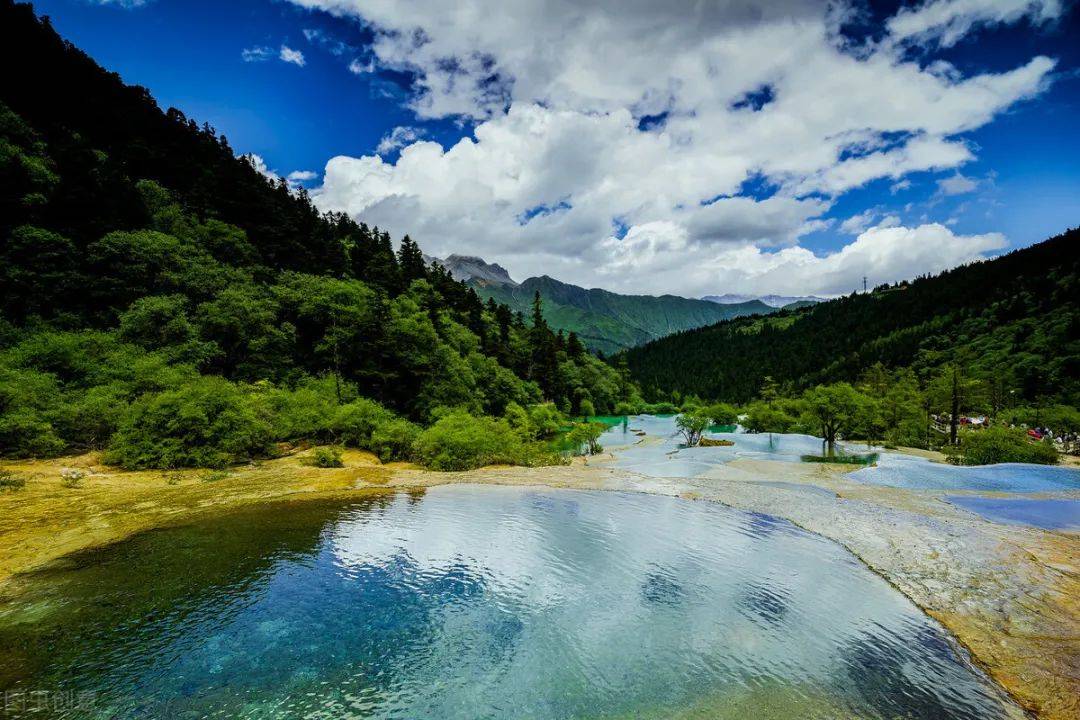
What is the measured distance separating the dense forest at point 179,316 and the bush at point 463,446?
0.15m

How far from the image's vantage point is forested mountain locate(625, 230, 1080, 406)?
82.5 meters

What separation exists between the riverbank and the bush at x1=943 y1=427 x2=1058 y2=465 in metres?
18.5

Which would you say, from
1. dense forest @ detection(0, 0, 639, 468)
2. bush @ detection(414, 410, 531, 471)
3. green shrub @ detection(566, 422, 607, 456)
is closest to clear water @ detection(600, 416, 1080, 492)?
green shrub @ detection(566, 422, 607, 456)

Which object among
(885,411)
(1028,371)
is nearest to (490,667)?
(885,411)

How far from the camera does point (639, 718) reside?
838 cm

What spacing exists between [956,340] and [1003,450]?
109m

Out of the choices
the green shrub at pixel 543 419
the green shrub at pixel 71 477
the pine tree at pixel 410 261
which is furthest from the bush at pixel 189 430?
the pine tree at pixel 410 261

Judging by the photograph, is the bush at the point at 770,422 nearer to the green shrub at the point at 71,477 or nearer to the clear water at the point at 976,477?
the clear water at the point at 976,477

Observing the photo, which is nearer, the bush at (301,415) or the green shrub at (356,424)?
the bush at (301,415)

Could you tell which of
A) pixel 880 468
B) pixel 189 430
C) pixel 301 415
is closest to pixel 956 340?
pixel 880 468

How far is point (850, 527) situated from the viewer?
1958cm

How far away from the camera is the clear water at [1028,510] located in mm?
19917

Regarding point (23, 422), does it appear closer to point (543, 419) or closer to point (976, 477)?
point (543, 419)

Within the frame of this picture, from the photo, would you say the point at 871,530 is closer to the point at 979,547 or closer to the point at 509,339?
the point at 979,547
